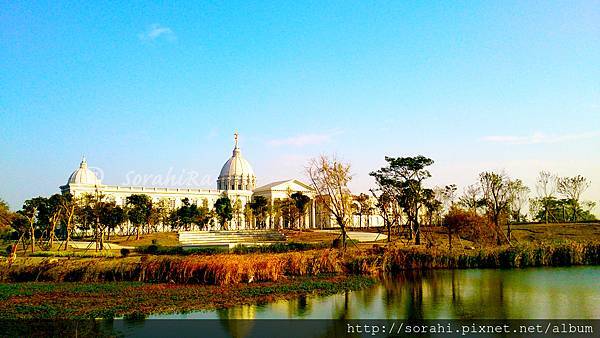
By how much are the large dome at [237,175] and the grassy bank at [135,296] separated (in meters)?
103

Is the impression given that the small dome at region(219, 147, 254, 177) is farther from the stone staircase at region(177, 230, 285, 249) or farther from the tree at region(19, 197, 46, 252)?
the tree at region(19, 197, 46, 252)

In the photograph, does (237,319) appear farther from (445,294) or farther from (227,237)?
(227,237)

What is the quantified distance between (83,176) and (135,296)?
294 feet

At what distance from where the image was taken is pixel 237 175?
12762 centimetres

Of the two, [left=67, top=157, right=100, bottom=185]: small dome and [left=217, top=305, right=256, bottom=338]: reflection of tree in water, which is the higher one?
[left=67, top=157, right=100, bottom=185]: small dome

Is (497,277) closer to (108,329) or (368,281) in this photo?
(368,281)

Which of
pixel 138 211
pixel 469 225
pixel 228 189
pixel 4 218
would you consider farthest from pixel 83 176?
pixel 469 225

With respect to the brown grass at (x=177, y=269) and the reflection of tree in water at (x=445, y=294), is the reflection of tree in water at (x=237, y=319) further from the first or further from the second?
the brown grass at (x=177, y=269)

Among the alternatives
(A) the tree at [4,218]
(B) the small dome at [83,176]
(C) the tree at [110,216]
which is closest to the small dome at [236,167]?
(B) the small dome at [83,176]

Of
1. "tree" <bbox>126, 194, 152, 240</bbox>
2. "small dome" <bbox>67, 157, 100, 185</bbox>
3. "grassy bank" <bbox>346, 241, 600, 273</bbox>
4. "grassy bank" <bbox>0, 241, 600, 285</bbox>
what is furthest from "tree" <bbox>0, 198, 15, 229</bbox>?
"small dome" <bbox>67, 157, 100, 185</bbox>

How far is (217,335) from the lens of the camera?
1453cm

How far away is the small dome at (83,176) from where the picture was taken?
102 m

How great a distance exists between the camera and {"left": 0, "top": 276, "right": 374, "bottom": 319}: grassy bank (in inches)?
680

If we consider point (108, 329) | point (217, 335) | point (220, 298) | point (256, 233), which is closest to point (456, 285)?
point (220, 298)
